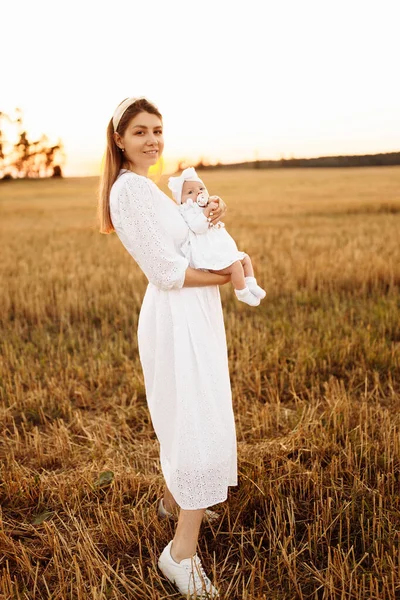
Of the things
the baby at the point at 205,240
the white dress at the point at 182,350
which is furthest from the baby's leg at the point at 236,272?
the white dress at the point at 182,350

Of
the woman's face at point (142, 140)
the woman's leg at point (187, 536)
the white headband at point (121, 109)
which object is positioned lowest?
the woman's leg at point (187, 536)

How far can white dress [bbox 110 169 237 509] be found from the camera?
2.37m

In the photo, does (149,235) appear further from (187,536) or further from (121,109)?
(187,536)

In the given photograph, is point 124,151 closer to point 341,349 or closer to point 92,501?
point 92,501

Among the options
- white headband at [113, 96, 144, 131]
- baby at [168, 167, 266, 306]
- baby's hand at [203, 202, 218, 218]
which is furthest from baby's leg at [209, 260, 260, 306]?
white headband at [113, 96, 144, 131]

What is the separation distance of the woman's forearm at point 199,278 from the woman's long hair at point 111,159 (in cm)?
52

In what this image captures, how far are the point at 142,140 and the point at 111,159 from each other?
171 millimetres

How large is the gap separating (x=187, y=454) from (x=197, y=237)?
0.96 meters

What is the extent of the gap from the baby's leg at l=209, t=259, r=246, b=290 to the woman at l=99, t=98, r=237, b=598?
4 centimetres

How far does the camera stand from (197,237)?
Result: 8.23 feet

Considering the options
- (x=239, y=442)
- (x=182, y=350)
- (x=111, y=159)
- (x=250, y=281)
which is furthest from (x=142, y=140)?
(x=239, y=442)

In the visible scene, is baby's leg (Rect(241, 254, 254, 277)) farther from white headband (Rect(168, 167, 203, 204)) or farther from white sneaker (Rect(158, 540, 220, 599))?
white sneaker (Rect(158, 540, 220, 599))

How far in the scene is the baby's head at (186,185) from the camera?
8.38 ft

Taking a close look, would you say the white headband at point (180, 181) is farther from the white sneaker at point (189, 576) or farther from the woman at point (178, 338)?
the white sneaker at point (189, 576)
